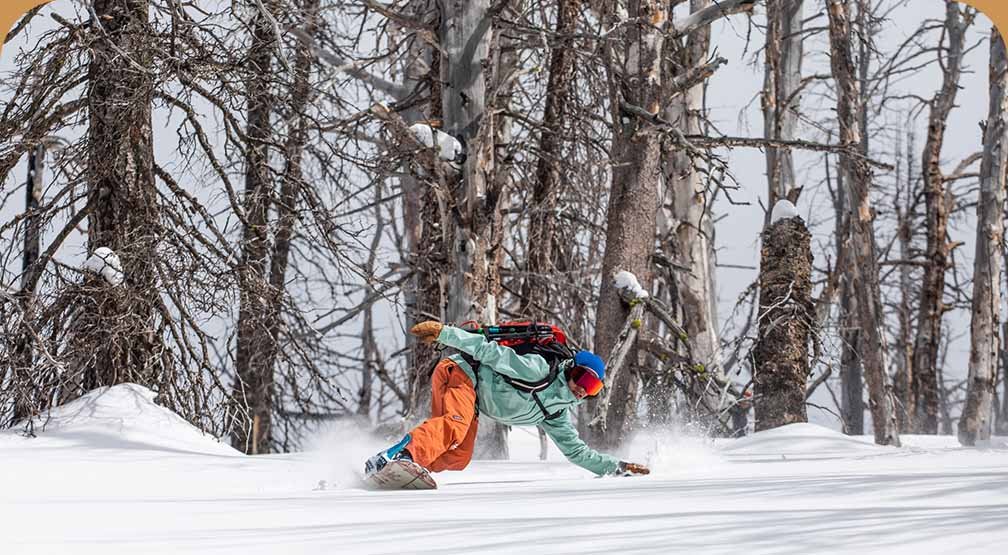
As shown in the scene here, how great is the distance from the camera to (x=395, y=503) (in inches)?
148

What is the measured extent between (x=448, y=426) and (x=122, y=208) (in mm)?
4342

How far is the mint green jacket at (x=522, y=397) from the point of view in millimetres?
5250

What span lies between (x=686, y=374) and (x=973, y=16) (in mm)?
7344

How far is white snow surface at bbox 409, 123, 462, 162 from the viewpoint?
766 cm

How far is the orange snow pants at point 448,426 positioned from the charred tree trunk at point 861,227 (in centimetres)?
565

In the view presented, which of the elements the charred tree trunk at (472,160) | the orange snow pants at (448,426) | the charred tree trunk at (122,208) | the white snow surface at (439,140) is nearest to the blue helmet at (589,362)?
the orange snow pants at (448,426)

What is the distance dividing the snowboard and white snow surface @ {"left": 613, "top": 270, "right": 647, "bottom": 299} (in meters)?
3.80

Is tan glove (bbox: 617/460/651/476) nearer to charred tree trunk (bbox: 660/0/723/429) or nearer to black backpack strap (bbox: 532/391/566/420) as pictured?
black backpack strap (bbox: 532/391/566/420)

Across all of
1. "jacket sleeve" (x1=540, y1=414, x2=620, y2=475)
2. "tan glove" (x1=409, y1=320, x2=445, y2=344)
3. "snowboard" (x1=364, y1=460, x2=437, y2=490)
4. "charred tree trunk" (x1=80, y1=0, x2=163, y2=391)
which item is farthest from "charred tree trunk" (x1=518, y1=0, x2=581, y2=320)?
"snowboard" (x1=364, y1=460, x2=437, y2=490)

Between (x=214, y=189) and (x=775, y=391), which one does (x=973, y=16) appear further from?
(x=214, y=189)

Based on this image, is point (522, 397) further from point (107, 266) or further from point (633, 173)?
point (107, 266)

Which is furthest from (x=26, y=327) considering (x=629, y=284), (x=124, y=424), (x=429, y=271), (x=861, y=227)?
(x=861, y=227)

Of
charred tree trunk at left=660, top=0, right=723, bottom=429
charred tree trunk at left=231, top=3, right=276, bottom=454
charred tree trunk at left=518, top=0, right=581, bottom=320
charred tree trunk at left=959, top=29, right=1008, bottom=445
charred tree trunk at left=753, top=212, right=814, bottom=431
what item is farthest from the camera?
charred tree trunk at left=660, top=0, right=723, bottom=429

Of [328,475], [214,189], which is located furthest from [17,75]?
[328,475]
